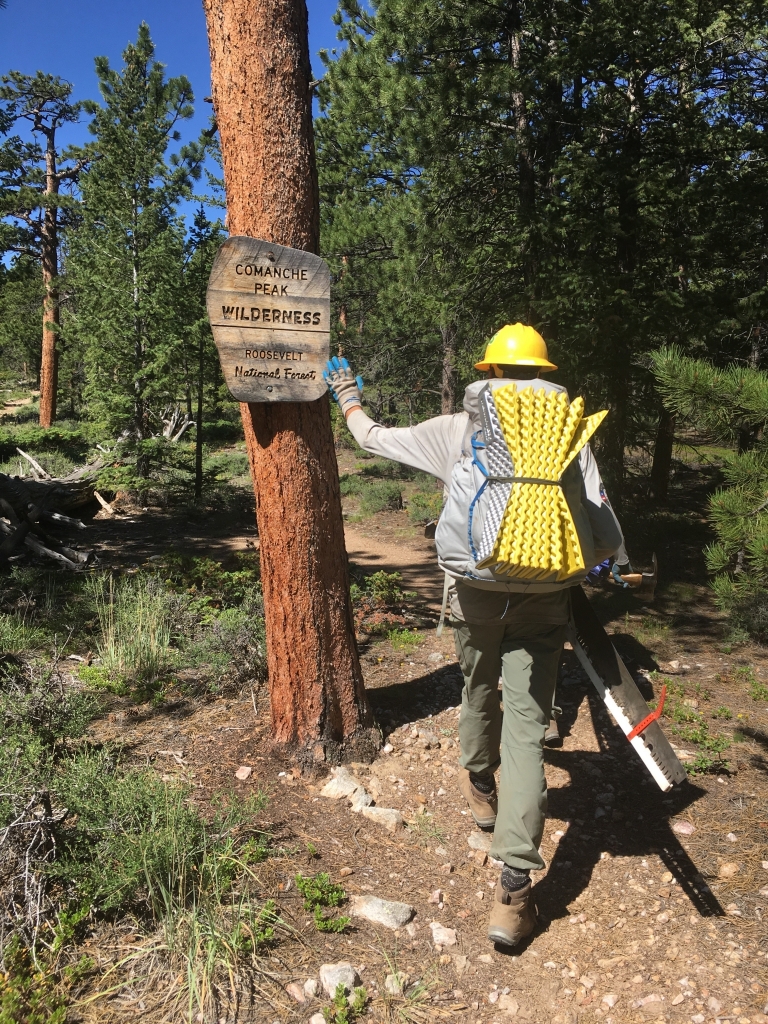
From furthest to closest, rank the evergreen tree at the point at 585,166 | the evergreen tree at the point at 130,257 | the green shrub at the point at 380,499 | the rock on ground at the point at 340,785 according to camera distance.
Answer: the green shrub at the point at 380,499 < the evergreen tree at the point at 130,257 < the evergreen tree at the point at 585,166 < the rock on ground at the point at 340,785

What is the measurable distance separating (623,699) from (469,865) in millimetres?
998

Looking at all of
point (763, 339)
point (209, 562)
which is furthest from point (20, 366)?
point (763, 339)

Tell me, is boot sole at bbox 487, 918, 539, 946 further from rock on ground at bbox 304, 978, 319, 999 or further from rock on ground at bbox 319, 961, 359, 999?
rock on ground at bbox 304, 978, 319, 999

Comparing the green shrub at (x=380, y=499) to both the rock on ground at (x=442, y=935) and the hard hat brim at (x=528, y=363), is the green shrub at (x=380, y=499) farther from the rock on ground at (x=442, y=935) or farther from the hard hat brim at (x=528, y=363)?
the rock on ground at (x=442, y=935)

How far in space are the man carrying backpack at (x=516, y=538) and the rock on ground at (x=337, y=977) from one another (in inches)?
21.8

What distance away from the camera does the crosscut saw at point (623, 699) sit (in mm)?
2842

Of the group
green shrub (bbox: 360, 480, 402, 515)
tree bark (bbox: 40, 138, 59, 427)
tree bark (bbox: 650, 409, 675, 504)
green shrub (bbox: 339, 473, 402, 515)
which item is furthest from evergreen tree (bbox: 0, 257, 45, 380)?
tree bark (bbox: 650, 409, 675, 504)

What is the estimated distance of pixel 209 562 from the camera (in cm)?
688

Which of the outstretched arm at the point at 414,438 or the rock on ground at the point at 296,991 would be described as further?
the outstretched arm at the point at 414,438

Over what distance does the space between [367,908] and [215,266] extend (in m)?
2.76

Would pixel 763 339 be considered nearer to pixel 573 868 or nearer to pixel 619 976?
pixel 573 868

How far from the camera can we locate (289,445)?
337 cm

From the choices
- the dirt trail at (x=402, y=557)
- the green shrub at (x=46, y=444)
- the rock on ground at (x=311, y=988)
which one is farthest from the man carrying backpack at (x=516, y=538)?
the green shrub at (x=46, y=444)

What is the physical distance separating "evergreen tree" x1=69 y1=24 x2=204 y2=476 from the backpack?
9086 mm
